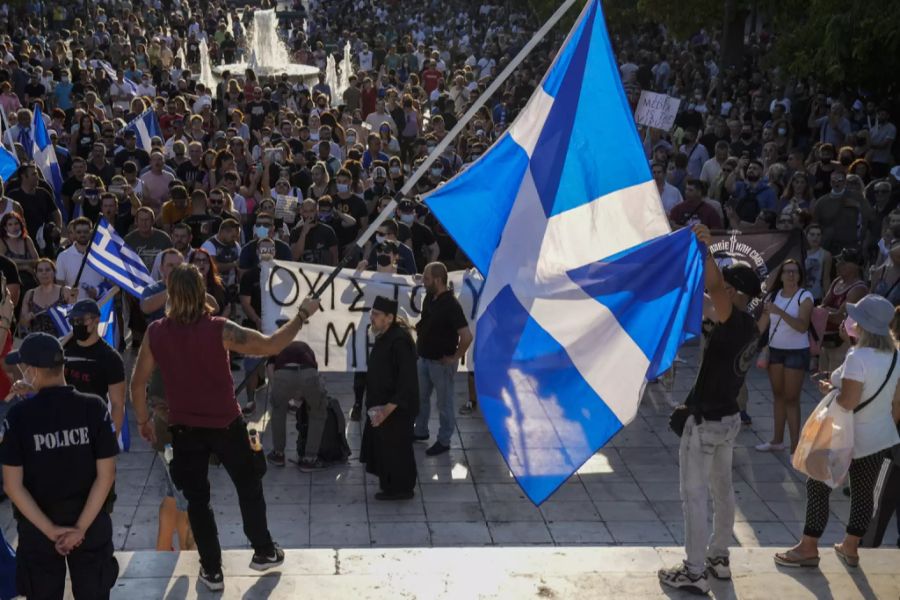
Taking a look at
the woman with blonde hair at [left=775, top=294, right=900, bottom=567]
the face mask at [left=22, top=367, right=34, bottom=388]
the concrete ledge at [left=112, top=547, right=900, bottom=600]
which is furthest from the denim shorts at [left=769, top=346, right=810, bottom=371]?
the face mask at [left=22, top=367, right=34, bottom=388]

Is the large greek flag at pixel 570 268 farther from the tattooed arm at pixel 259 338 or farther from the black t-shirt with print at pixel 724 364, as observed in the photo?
the tattooed arm at pixel 259 338

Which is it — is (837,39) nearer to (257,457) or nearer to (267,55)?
(257,457)

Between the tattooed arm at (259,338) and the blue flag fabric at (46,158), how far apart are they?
993 centimetres

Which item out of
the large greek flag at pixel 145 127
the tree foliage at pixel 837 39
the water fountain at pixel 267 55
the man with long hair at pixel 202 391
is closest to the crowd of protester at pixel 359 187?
the man with long hair at pixel 202 391

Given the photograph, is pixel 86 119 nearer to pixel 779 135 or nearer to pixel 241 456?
pixel 779 135

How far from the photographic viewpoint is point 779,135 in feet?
60.0

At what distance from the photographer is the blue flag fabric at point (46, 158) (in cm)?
1577

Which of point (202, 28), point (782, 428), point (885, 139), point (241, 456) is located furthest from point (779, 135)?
point (202, 28)

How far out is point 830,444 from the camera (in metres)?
7.12

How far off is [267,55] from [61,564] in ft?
117

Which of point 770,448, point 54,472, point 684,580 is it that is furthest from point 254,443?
point 770,448

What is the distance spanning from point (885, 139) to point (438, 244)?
798cm

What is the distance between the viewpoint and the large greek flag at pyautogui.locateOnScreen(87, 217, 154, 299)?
11312mm

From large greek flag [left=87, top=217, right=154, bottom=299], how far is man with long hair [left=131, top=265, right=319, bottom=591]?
4.72 m
